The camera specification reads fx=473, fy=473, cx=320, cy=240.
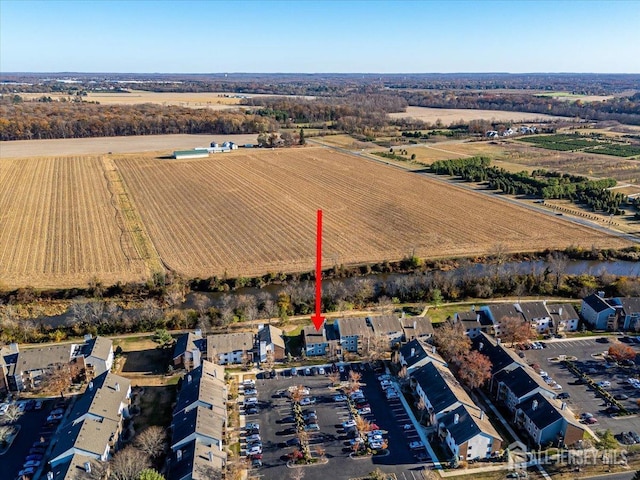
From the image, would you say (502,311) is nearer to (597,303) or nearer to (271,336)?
(597,303)

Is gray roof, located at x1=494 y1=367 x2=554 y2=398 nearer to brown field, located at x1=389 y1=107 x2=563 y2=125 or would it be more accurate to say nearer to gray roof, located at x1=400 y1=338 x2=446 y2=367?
gray roof, located at x1=400 y1=338 x2=446 y2=367

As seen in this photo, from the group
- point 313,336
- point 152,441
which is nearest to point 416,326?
point 313,336

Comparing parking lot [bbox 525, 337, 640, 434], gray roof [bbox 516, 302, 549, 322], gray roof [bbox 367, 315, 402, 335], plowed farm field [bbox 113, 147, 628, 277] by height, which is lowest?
parking lot [bbox 525, 337, 640, 434]

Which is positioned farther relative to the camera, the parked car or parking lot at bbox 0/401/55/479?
the parked car

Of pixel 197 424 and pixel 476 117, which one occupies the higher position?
pixel 476 117

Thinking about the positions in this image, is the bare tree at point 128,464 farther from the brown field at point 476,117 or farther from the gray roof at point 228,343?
the brown field at point 476,117

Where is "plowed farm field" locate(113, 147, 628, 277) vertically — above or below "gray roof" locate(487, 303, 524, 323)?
above

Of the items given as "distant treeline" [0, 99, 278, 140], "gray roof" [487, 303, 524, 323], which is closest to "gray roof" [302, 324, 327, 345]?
"gray roof" [487, 303, 524, 323]

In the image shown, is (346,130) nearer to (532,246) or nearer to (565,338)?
(532,246)
